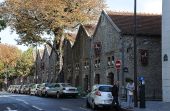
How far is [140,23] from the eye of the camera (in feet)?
153

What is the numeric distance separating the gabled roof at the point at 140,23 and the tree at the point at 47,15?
6541mm

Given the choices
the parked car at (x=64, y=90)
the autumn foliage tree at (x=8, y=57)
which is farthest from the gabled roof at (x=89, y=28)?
the autumn foliage tree at (x=8, y=57)

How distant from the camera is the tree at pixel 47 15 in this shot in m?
53.8

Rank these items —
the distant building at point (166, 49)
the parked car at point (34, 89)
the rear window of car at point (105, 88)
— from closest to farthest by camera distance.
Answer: the rear window of car at point (105, 88) → the distant building at point (166, 49) → the parked car at point (34, 89)

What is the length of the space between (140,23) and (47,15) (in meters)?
12.4

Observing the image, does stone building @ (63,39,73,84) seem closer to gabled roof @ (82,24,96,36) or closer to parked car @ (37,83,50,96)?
gabled roof @ (82,24,96,36)

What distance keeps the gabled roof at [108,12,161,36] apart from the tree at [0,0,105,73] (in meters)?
6.54

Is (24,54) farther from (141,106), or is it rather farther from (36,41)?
(141,106)

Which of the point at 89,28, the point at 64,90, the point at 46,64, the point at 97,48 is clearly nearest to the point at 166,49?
the point at 64,90

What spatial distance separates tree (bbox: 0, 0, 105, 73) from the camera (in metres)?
53.8

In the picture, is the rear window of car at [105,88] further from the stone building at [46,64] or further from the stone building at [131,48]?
the stone building at [46,64]

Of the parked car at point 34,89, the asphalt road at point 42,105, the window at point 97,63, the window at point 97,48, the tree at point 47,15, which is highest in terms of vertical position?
the tree at point 47,15

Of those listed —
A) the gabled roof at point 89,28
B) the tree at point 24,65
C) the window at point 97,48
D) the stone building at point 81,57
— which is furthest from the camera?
the tree at point 24,65

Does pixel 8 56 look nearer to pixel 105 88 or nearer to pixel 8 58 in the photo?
pixel 8 58
